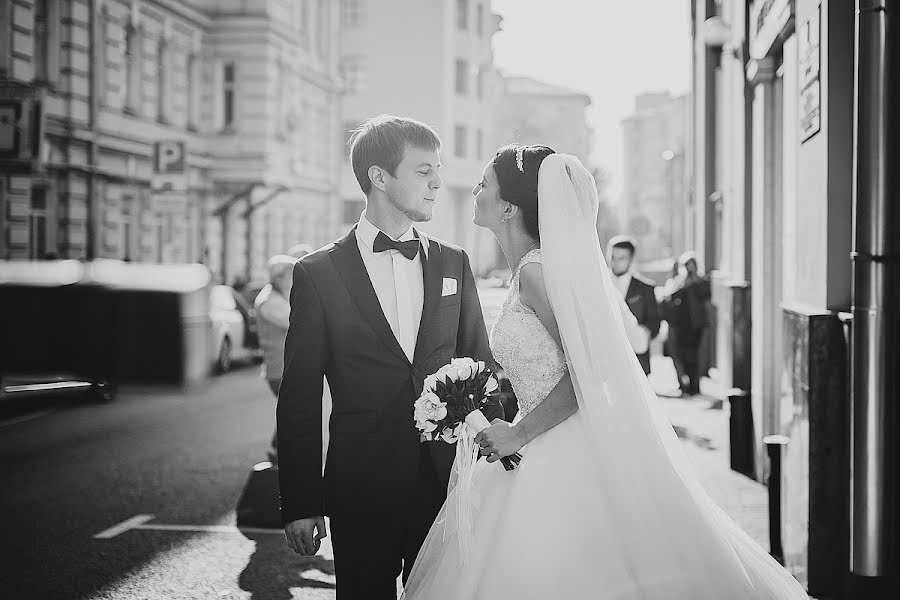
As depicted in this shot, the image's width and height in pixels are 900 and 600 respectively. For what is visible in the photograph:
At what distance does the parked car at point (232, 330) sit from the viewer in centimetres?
1914

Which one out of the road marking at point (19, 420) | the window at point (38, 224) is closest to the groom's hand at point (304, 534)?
the road marking at point (19, 420)

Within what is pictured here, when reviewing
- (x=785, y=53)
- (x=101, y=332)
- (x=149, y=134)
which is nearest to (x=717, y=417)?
(x=785, y=53)

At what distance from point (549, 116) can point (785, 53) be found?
92565 millimetres

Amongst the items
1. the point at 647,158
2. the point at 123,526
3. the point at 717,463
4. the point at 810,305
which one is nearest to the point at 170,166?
the point at 717,463

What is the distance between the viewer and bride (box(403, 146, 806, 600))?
11.1ft

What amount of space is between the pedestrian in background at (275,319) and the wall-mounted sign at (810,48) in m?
4.32

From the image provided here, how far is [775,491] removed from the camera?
6.44 meters

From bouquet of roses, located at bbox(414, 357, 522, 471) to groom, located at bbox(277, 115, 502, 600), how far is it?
154mm

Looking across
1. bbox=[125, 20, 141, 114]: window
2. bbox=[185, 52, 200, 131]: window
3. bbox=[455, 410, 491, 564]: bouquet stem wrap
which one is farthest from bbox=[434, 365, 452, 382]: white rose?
bbox=[185, 52, 200, 131]: window

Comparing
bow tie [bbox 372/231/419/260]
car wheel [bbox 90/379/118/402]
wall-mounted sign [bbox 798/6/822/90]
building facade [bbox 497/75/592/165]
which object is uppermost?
building facade [bbox 497/75/592/165]

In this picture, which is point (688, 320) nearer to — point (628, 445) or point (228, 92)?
point (628, 445)

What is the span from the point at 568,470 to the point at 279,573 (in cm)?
330

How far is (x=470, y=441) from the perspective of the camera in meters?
3.67

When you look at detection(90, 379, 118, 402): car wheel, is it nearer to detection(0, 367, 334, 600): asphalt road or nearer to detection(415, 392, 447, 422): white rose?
detection(0, 367, 334, 600): asphalt road
